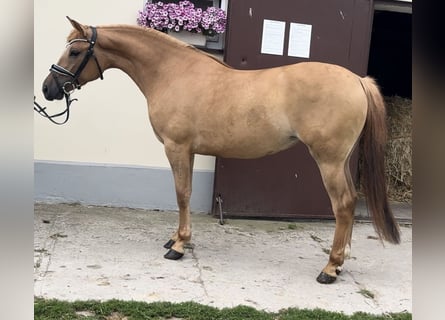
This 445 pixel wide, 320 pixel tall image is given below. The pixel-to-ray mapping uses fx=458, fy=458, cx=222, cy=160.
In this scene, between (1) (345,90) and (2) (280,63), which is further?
(2) (280,63)

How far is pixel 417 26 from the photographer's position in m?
0.78

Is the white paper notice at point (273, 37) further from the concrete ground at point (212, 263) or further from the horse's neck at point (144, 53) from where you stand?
the concrete ground at point (212, 263)

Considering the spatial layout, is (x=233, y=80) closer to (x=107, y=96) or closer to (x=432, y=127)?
(x=107, y=96)

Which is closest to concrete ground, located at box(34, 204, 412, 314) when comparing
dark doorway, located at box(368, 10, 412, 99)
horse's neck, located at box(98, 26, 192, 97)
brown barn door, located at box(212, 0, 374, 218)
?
brown barn door, located at box(212, 0, 374, 218)

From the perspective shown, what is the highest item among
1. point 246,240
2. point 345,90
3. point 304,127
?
point 345,90

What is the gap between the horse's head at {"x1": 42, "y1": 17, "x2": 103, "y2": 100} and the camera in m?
3.48

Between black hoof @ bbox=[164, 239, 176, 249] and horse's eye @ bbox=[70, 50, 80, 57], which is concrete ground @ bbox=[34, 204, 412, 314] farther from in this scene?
horse's eye @ bbox=[70, 50, 80, 57]

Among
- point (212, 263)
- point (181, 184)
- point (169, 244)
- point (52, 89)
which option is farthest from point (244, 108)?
point (52, 89)

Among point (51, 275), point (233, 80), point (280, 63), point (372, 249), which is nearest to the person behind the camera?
point (51, 275)

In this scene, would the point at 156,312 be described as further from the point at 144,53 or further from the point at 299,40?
the point at 299,40

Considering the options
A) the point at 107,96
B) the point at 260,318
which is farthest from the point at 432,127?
the point at 107,96

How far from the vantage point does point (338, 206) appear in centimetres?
331

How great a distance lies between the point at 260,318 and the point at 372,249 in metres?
1.92

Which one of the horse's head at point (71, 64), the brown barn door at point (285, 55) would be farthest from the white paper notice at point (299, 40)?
the horse's head at point (71, 64)
